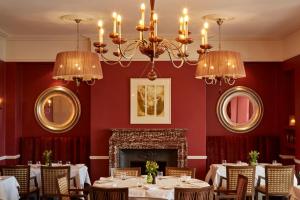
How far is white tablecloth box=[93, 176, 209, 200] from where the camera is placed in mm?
5957

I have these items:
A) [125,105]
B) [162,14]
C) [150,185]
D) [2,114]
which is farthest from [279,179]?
[2,114]

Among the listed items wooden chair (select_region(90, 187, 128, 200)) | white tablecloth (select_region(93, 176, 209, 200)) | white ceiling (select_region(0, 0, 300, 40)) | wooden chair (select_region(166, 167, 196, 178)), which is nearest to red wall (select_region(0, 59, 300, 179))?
white ceiling (select_region(0, 0, 300, 40))

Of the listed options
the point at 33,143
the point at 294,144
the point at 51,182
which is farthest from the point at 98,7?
the point at 294,144

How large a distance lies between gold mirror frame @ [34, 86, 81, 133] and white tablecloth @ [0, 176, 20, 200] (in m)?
3.21

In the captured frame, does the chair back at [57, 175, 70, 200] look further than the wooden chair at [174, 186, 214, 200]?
Yes

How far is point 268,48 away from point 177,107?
95.1 inches

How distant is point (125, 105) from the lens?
10.2 m

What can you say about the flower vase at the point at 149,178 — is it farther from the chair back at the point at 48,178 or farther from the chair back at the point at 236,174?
the chair back at the point at 48,178

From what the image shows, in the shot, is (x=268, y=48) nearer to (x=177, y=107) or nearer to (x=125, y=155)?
(x=177, y=107)

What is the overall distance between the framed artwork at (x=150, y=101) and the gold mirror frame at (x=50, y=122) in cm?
152

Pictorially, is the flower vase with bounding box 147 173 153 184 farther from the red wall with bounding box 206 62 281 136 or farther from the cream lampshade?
the red wall with bounding box 206 62 281 136

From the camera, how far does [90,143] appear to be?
10.3m

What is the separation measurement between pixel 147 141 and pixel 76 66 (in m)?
4.13

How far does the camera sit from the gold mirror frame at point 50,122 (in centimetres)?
1088
